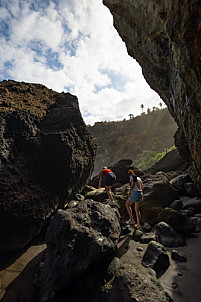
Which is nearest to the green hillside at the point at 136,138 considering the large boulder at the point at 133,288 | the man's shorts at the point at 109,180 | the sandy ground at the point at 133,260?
the man's shorts at the point at 109,180

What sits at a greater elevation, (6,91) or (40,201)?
(6,91)

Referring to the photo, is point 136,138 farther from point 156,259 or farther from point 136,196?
point 156,259

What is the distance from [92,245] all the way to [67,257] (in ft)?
1.82

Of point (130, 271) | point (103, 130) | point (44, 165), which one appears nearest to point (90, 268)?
point (130, 271)

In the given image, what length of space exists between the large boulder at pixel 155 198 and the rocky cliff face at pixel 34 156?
3.02 metres

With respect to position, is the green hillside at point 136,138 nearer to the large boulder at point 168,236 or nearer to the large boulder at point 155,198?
the large boulder at point 155,198

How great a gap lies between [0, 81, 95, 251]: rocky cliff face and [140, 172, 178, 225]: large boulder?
3.02 m

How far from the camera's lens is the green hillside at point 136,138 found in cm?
4128

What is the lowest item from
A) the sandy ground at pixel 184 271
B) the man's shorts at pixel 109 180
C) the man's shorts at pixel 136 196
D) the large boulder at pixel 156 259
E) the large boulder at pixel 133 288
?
the sandy ground at pixel 184 271

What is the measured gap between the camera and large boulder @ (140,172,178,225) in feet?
19.1

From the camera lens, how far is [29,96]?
7.11m

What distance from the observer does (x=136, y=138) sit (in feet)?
151

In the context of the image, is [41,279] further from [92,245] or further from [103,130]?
[103,130]

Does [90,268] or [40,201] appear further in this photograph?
[40,201]
